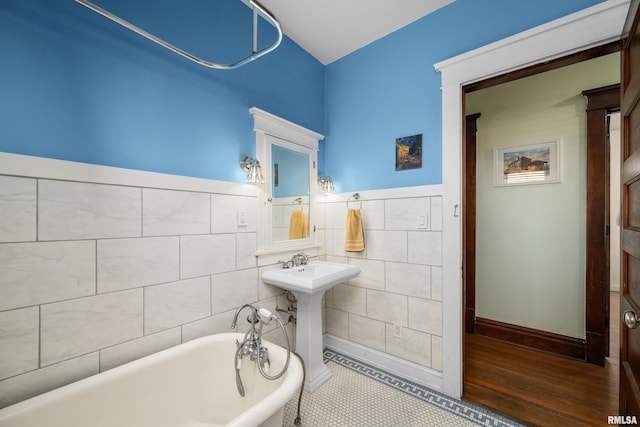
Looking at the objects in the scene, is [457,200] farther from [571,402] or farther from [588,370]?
[588,370]

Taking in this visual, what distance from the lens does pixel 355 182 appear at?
7.38 ft

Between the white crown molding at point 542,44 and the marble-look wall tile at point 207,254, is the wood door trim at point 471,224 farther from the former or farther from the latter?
the marble-look wall tile at point 207,254

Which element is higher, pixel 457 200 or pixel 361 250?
pixel 457 200

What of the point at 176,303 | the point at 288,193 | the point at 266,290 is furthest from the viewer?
the point at 288,193

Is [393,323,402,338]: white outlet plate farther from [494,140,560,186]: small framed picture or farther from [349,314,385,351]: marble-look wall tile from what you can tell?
[494,140,560,186]: small framed picture

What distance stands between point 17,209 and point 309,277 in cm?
142

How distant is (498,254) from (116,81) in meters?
3.27

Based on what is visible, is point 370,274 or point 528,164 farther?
point 528,164

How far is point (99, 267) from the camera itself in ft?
3.85

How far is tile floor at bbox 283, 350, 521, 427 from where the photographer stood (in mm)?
1507

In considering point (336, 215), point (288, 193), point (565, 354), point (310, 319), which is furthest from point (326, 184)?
Result: point (565, 354)

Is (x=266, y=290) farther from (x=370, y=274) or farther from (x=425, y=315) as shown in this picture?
(x=425, y=315)

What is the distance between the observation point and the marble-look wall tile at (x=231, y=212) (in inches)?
63.5

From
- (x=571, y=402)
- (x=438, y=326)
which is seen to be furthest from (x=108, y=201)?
(x=571, y=402)
